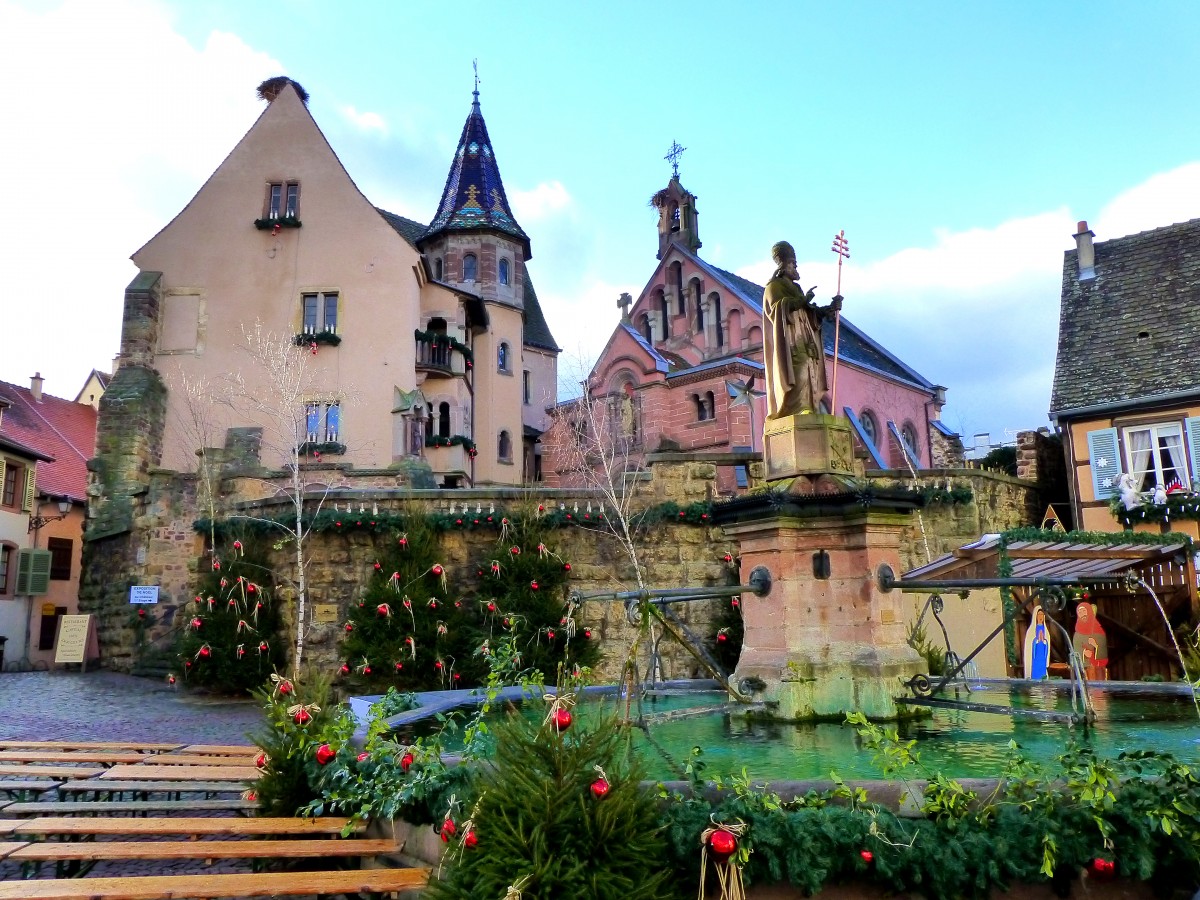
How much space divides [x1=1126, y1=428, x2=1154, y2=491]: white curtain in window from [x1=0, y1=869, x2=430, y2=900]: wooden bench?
21122mm

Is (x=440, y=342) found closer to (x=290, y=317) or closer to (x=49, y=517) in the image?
(x=290, y=317)

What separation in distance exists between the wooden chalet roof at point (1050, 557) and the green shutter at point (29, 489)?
29366 millimetres

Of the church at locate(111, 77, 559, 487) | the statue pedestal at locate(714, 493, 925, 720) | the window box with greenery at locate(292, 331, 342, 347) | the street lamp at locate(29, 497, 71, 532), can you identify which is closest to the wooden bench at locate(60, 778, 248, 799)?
the statue pedestal at locate(714, 493, 925, 720)

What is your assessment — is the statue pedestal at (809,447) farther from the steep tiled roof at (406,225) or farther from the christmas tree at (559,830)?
the steep tiled roof at (406,225)

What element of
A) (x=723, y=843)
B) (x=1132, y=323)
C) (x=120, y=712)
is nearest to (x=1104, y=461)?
(x=1132, y=323)

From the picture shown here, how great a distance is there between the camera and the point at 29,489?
31.5 metres

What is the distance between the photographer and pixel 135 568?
2025cm

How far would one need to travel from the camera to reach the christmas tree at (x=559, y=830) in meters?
3.47

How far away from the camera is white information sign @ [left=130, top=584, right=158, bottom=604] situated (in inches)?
767

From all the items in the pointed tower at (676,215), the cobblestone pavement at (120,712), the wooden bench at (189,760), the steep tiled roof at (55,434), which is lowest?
the cobblestone pavement at (120,712)

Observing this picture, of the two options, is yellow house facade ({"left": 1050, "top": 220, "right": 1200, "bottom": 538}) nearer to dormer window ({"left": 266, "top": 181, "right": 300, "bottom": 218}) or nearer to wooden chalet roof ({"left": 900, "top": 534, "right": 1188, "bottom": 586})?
wooden chalet roof ({"left": 900, "top": 534, "right": 1188, "bottom": 586})

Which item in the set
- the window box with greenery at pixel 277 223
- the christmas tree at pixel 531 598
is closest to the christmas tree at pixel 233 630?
the christmas tree at pixel 531 598

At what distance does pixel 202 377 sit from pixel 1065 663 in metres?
22.6

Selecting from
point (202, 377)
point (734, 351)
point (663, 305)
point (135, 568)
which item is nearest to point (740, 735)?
point (135, 568)
